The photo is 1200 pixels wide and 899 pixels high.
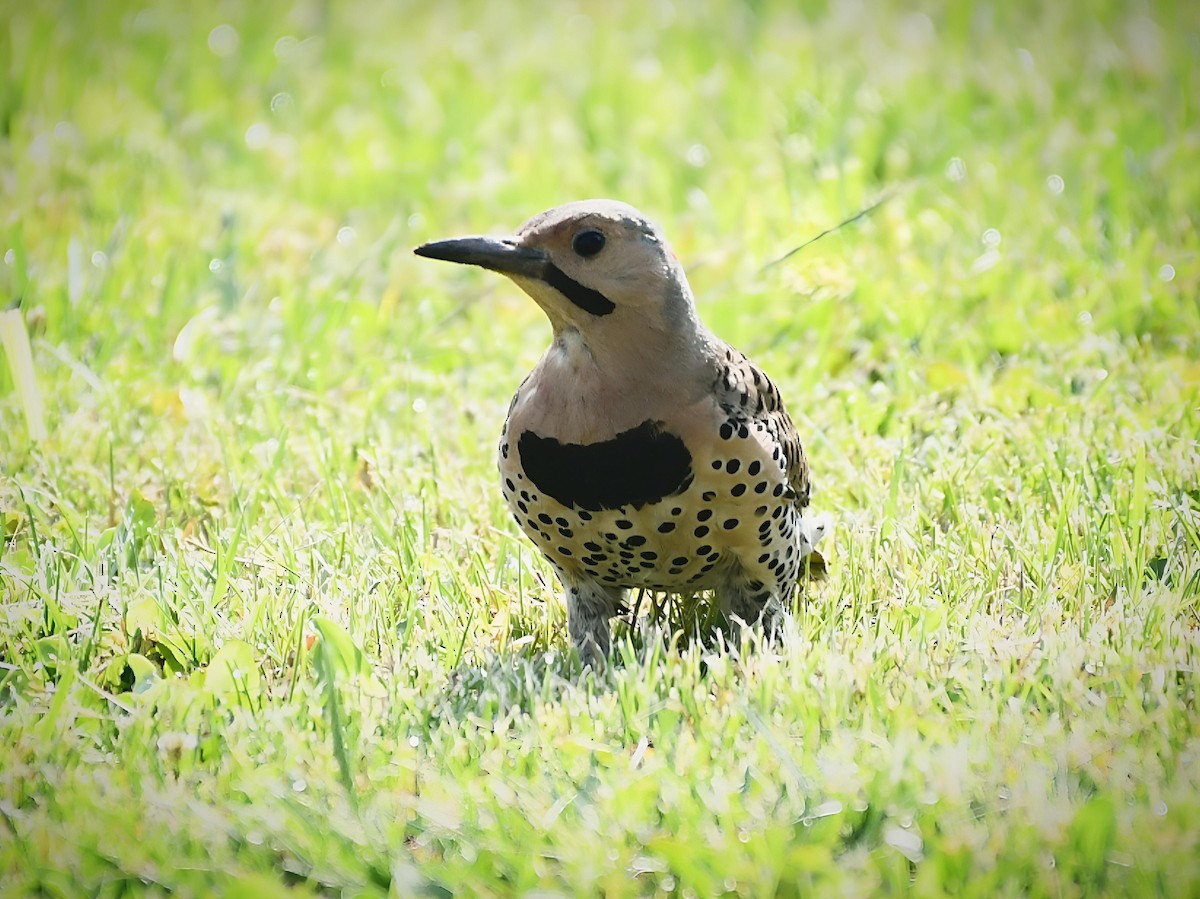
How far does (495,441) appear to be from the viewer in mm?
4758

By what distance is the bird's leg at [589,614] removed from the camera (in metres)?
3.57

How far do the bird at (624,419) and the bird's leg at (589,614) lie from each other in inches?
6.7

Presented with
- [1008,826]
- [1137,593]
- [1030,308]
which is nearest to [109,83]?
[1030,308]

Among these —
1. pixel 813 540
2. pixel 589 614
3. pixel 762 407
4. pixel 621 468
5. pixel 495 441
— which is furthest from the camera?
pixel 495 441

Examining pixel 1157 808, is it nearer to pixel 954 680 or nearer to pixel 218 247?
pixel 954 680

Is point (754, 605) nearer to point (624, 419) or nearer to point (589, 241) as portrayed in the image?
point (624, 419)

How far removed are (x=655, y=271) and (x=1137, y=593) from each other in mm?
1344

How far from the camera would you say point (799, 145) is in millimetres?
6633

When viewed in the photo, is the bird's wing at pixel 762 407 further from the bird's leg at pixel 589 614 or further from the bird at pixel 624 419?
the bird's leg at pixel 589 614

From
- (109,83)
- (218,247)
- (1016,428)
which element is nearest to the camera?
(1016,428)

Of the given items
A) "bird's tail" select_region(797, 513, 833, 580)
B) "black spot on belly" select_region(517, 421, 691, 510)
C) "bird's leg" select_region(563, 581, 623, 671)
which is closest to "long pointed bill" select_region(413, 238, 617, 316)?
"black spot on belly" select_region(517, 421, 691, 510)

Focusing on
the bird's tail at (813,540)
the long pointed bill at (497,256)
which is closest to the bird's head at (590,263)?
the long pointed bill at (497,256)

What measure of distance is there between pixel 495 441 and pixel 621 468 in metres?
1.62

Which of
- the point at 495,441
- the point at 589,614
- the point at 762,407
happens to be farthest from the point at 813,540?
the point at 495,441
